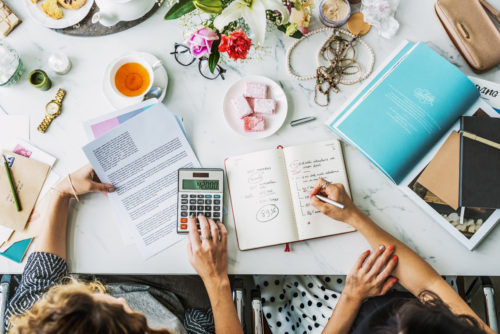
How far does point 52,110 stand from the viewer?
1003 mm

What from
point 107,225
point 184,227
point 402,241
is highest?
point 402,241

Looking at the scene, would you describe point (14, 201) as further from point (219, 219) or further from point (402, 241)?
point (402, 241)

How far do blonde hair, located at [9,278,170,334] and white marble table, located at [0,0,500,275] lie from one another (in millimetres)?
173

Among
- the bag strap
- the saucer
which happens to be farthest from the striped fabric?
the bag strap

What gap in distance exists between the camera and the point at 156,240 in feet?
3.14

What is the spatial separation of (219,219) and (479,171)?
2.18ft

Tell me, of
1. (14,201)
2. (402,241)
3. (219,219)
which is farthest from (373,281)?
(14,201)

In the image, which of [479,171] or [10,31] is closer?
[479,171]

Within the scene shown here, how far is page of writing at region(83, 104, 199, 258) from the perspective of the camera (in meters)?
0.96

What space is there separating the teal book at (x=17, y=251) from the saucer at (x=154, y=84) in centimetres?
43

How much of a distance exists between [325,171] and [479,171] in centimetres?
38

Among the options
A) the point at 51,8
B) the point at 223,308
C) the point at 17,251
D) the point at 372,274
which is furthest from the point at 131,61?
the point at 372,274

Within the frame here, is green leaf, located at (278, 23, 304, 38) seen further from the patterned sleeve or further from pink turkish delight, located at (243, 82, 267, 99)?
the patterned sleeve

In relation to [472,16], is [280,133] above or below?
below
